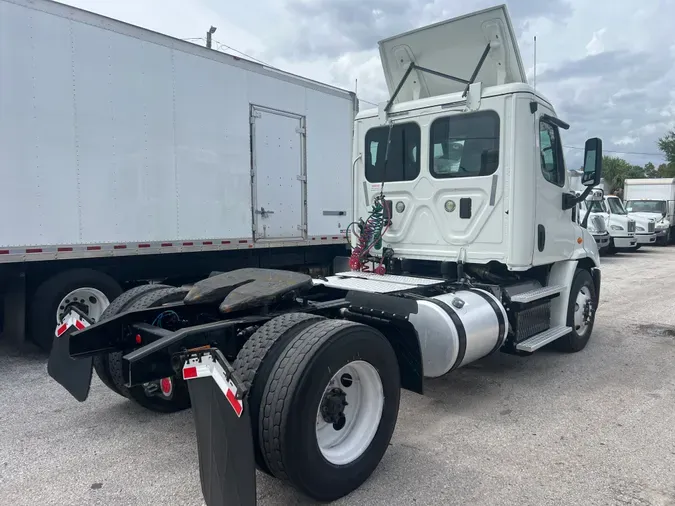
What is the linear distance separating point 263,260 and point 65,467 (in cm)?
525

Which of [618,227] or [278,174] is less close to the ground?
[278,174]

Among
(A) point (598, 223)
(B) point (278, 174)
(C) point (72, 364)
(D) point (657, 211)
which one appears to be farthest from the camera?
(D) point (657, 211)

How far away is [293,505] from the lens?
3.04 m

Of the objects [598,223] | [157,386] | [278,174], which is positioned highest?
[278,174]

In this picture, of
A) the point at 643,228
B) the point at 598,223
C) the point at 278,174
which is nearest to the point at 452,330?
the point at 278,174

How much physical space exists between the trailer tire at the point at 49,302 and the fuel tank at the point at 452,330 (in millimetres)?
4147

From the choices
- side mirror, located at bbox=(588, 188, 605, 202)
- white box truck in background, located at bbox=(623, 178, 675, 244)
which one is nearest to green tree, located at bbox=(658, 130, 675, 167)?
white box truck in background, located at bbox=(623, 178, 675, 244)

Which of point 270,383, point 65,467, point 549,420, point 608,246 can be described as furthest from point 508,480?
point 608,246

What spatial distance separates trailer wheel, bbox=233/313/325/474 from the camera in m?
2.83

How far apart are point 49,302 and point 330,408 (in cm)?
432

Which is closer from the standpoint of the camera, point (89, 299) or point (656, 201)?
point (89, 299)

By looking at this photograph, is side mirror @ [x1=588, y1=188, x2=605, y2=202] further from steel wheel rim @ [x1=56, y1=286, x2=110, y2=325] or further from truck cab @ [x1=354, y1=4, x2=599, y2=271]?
steel wheel rim @ [x1=56, y1=286, x2=110, y2=325]

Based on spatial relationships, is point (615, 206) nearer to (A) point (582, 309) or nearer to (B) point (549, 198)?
(A) point (582, 309)

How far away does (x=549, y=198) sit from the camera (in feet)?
18.2
